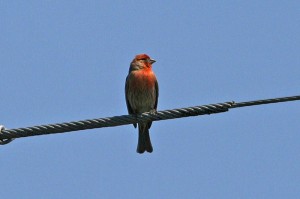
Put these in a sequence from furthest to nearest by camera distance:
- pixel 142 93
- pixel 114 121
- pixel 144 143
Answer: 1. pixel 144 143
2. pixel 142 93
3. pixel 114 121

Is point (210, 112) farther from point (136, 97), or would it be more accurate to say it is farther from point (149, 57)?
point (149, 57)

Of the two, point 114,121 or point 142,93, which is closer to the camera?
point 114,121

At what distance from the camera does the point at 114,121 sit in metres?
7.99

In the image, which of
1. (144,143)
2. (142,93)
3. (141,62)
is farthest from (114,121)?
(141,62)

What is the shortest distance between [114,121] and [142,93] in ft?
11.8

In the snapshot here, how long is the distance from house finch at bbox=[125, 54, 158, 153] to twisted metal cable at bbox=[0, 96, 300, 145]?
3.13m

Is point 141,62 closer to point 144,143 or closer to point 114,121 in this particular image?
point 144,143

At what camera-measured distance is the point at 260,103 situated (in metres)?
7.40

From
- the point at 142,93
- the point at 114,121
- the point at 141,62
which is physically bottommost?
the point at 114,121

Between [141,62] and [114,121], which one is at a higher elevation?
[141,62]

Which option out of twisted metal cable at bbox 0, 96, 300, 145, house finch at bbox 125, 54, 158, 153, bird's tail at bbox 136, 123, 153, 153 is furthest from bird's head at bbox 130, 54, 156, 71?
twisted metal cable at bbox 0, 96, 300, 145

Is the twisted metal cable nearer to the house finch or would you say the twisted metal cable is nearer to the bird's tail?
the house finch

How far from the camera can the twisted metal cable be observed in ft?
24.3

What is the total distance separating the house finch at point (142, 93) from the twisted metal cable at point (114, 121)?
10.3 feet
